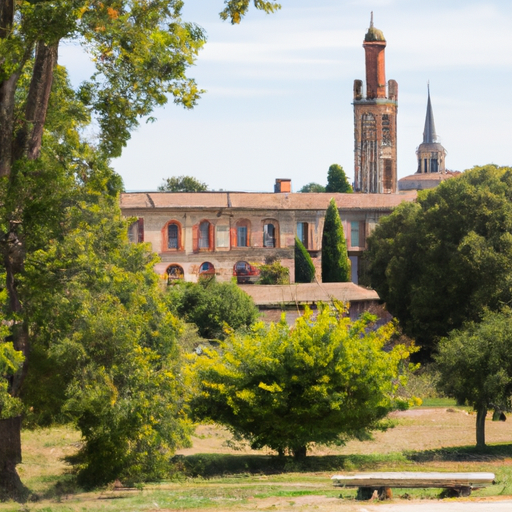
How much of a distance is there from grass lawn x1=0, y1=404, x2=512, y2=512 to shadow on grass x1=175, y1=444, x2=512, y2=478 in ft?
0.07

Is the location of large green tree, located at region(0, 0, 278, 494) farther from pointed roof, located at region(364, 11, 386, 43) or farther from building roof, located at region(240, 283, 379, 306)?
pointed roof, located at region(364, 11, 386, 43)

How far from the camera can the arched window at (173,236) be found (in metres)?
54.8

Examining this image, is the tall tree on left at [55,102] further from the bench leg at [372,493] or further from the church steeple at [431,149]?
the church steeple at [431,149]

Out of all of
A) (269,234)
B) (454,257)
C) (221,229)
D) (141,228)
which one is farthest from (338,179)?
(454,257)

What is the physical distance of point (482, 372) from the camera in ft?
74.9

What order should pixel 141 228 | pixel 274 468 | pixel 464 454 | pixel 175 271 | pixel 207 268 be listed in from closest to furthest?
pixel 274 468 → pixel 464 454 → pixel 141 228 → pixel 175 271 → pixel 207 268

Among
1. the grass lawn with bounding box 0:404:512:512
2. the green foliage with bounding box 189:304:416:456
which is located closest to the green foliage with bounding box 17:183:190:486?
the grass lawn with bounding box 0:404:512:512

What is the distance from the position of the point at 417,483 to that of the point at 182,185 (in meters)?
76.7

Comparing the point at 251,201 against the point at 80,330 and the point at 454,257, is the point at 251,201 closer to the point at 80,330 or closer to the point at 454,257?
the point at 454,257

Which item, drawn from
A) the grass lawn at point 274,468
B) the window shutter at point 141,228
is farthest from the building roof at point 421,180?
the grass lawn at point 274,468

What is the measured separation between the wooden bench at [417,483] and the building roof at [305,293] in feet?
95.6

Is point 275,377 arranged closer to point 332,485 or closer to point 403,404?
point 403,404

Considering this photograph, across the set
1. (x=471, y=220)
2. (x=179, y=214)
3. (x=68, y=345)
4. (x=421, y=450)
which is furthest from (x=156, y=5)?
(x=179, y=214)

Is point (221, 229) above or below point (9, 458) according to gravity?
above
